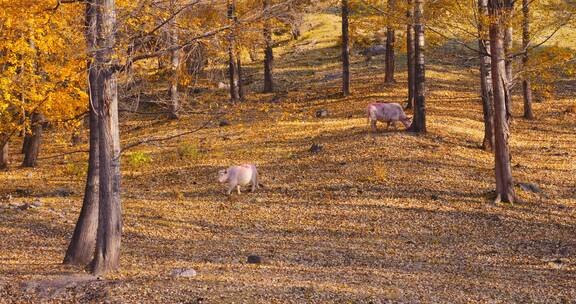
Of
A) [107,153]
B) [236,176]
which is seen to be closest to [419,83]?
[236,176]

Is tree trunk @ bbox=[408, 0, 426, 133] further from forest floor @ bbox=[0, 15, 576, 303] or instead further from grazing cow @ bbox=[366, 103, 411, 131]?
grazing cow @ bbox=[366, 103, 411, 131]

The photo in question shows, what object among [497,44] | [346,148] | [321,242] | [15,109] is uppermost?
[497,44]

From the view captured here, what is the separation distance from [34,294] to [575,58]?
13490 millimetres

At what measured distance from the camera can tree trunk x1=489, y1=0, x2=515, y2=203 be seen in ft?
51.5

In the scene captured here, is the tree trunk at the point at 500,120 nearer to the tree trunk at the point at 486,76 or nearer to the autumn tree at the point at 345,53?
the tree trunk at the point at 486,76

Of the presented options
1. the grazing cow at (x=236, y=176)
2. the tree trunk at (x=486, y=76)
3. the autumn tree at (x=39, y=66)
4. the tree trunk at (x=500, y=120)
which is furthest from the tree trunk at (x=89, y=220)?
the tree trunk at (x=500, y=120)

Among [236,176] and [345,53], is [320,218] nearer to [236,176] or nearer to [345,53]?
[236,176]

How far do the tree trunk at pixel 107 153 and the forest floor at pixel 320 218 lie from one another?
0.43 metres

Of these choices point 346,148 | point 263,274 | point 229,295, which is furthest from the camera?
point 346,148

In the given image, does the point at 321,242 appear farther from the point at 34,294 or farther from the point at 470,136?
the point at 470,136

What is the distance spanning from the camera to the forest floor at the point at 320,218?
10094 millimetres

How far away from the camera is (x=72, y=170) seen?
21.5 metres

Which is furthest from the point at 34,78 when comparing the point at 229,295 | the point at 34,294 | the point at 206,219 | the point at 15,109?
the point at 229,295

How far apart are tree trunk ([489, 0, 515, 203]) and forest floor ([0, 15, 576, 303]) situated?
0.48m
